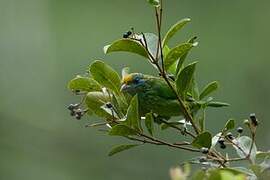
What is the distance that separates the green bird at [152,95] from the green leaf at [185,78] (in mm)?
101

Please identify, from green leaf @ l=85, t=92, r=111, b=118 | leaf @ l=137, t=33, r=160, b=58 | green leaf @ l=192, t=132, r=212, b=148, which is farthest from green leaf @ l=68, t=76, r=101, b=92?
green leaf @ l=192, t=132, r=212, b=148

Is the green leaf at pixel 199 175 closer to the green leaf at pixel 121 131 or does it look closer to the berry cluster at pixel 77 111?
the green leaf at pixel 121 131

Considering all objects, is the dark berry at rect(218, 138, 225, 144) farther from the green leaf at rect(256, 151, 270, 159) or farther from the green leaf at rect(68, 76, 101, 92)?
the green leaf at rect(68, 76, 101, 92)

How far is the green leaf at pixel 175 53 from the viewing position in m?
→ 1.36

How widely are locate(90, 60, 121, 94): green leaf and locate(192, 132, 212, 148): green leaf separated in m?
0.25

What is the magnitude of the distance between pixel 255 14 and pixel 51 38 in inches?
62.2

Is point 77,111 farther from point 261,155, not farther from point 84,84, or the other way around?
point 261,155

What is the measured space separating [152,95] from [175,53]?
0.22 metres

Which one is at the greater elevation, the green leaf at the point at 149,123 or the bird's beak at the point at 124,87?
the bird's beak at the point at 124,87

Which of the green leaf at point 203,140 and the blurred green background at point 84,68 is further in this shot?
the blurred green background at point 84,68

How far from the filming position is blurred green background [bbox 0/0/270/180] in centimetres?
491

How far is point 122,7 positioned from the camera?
217 inches

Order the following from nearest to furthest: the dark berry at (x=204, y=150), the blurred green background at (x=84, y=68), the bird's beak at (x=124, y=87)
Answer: the dark berry at (x=204, y=150)
the bird's beak at (x=124, y=87)
the blurred green background at (x=84, y=68)

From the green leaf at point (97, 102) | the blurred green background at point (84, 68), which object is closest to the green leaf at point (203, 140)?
the green leaf at point (97, 102)
